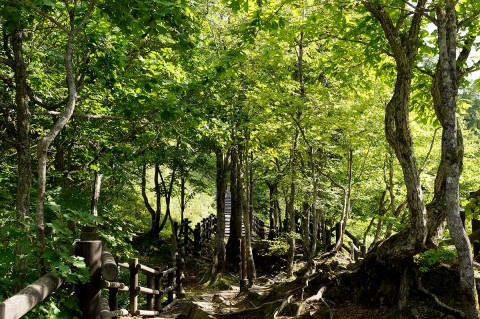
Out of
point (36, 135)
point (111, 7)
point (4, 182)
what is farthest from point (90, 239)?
point (36, 135)

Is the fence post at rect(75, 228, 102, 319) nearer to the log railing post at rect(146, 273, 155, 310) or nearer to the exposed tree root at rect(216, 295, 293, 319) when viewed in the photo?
the exposed tree root at rect(216, 295, 293, 319)

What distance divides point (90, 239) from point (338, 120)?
Result: 27.5ft

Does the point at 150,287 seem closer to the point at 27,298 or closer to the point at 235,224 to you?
the point at 27,298

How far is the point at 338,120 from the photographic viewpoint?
10688mm

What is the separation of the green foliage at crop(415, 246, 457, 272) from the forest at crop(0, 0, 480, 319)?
4 cm

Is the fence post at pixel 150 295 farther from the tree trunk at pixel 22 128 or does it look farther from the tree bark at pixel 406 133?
the tree bark at pixel 406 133

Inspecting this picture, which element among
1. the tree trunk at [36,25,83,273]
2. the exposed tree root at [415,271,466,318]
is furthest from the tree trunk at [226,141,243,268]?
the tree trunk at [36,25,83,273]

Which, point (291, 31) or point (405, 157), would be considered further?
point (291, 31)

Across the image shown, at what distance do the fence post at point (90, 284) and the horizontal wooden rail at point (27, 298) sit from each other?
1.21ft

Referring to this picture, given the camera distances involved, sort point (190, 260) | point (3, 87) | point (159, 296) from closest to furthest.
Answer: point (3, 87), point (159, 296), point (190, 260)

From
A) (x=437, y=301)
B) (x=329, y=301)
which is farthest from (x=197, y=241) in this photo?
(x=437, y=301)

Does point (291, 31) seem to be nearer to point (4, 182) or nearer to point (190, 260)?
point (4, 182)

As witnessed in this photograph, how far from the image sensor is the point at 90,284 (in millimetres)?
3363

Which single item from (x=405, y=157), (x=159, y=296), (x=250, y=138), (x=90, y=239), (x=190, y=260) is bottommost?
(x=190, y=260)
